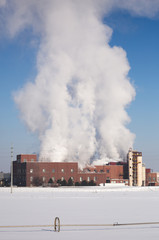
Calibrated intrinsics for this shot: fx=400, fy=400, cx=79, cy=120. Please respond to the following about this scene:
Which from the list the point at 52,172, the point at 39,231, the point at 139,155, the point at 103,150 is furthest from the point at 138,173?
the point at 39,231

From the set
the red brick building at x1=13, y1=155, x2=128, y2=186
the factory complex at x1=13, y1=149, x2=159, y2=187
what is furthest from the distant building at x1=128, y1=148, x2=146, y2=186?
the red brick building at x1=13, y1=155, x2=128, y2=186

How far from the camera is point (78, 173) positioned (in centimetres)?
14212

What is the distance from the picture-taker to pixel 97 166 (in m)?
152

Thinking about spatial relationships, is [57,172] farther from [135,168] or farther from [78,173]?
[135,168]

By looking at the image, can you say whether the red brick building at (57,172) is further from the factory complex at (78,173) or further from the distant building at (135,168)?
the distant building at (135,168)

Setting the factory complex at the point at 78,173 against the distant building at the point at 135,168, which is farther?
the distant building at the point at 135,168

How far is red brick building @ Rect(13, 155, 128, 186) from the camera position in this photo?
135250mm

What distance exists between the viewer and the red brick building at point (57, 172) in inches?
5325

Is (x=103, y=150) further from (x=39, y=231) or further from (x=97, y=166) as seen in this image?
(x=39, y=231)

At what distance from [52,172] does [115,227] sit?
370 feet

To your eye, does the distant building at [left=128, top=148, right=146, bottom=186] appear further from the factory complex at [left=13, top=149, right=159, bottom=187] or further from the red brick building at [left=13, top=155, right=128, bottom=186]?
the red brick building at [left=13, top=155, right=128, bottom=186]

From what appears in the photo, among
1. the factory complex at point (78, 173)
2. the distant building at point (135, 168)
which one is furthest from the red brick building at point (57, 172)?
the distant building at point (135, 168)

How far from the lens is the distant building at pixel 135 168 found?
497ft

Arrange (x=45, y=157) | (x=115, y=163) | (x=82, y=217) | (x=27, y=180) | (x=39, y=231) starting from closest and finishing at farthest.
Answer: (x=39, y=231) < (x=82, y=217) < (x=27, y=180) < (x=45, y=157) < (x=115, y=163)
